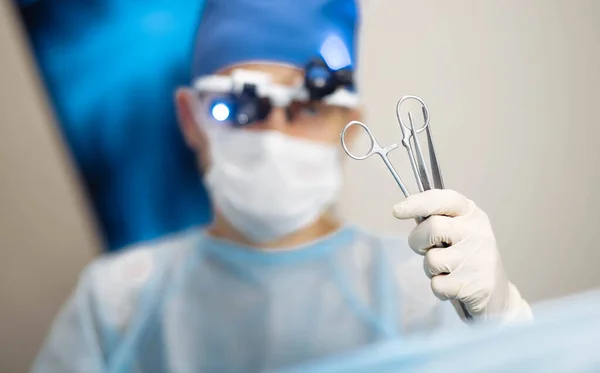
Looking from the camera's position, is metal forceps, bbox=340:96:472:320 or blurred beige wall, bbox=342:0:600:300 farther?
blurred beige wall, bbox=342:0:600:300

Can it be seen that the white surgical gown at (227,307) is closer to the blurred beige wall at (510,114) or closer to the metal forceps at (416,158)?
the blurred beige wall at (510,114)

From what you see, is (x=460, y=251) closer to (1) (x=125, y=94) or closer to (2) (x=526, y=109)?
(2) (x=526, y=109)

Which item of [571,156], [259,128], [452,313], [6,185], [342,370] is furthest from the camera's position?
[6,185]

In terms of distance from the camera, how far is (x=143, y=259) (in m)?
1.00

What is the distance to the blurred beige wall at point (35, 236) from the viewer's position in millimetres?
1001

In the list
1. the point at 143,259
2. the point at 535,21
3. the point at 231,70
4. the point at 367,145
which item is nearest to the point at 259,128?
the point at 231,70

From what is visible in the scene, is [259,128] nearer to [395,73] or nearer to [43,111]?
[395,73]

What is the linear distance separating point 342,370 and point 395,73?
1.44ft

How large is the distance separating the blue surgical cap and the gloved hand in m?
0.36

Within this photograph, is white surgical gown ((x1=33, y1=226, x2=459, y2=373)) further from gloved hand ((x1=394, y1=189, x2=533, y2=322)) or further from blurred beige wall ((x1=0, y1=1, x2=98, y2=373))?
gloved hand ((x1=394, y1=189, x2=533, y2=322))

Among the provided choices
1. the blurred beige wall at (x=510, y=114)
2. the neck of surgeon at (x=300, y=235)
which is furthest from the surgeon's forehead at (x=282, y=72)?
the neck of surgeon at (x=300, y=235)

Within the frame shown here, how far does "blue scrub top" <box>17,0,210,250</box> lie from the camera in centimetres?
98

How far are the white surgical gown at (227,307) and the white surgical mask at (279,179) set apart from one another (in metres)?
0.05

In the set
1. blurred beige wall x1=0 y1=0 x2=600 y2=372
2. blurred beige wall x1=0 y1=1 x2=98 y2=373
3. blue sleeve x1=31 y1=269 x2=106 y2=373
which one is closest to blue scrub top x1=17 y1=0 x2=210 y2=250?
blurred beige wall x1=0 y1=1 x2=98 y2=373
